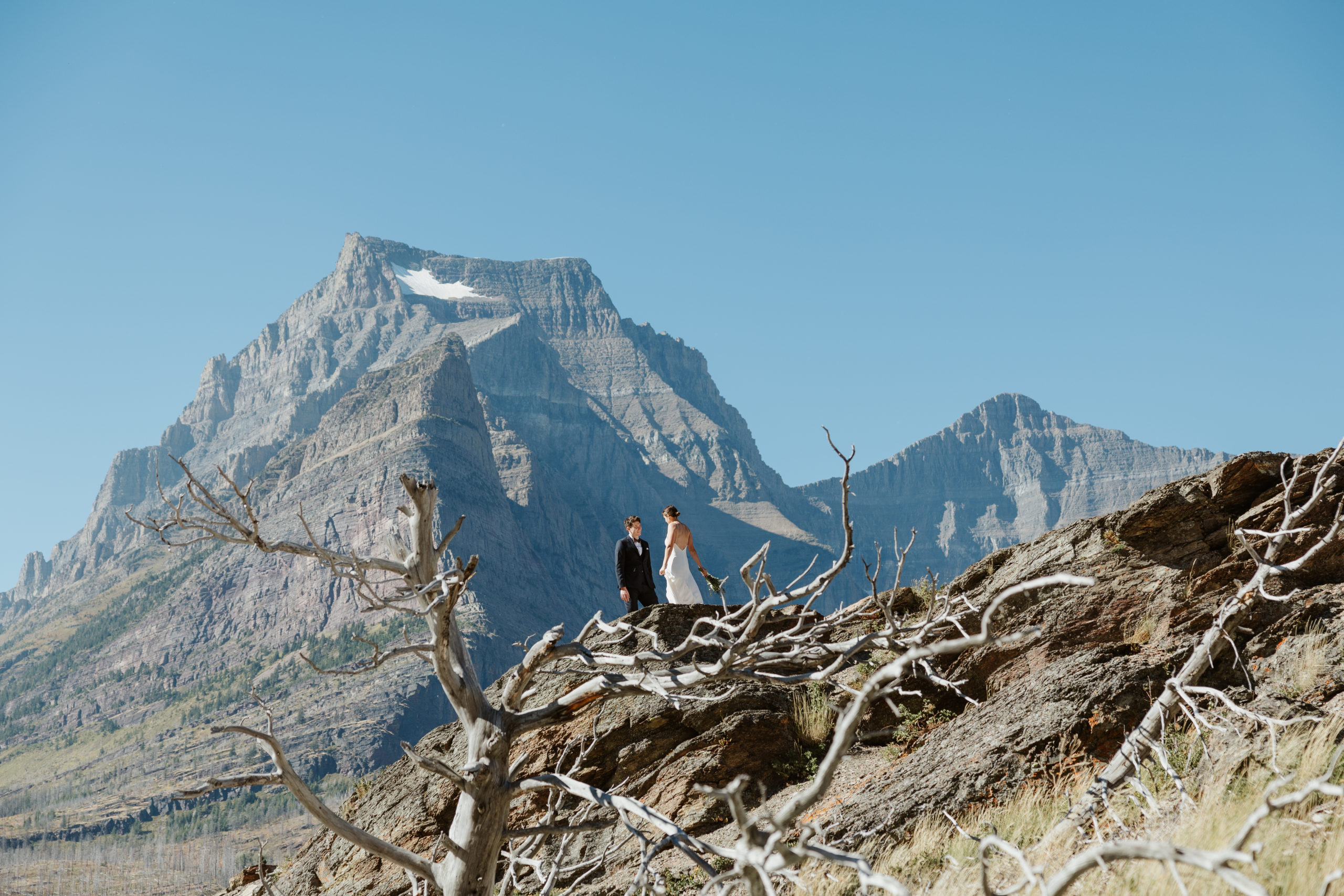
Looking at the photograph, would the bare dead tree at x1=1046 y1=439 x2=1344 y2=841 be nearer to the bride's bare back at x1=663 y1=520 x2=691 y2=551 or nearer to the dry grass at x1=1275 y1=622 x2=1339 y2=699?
the dry grass at x1=1275 y1=622 x2=1339 y2=699

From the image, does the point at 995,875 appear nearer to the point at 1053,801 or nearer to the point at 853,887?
the point at 853,887

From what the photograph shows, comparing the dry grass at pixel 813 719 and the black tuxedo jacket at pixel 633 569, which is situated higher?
the black tuxedo jacket at pixel 633 569

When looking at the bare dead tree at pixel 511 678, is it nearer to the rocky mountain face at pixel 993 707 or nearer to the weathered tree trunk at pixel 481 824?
the weathered tree trunk at pixel 481 824

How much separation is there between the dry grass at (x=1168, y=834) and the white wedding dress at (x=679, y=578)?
21.5ft

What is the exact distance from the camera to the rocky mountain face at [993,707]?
8586 mm

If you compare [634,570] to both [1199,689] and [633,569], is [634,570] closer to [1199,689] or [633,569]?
[633,569]

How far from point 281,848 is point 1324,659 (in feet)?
485

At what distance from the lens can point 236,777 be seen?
6230 mm

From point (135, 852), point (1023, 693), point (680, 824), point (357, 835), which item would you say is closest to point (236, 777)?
point (357, 835)

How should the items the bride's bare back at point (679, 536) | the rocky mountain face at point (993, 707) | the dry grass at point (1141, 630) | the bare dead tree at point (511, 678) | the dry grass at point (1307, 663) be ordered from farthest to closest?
the bride's bare back at point (679, 536)
the dry grass at point (1141, 630)
the rocky mountain face at point (993, 707)
the dry grass at point (1307, 663)
the bare dead tree at point (511, 678)

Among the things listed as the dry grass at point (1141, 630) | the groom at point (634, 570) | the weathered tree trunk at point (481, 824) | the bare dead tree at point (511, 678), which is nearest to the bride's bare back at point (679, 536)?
the groom at point (634, 570)


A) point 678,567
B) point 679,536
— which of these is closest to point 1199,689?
point 679,536

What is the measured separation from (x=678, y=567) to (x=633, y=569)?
854 mm

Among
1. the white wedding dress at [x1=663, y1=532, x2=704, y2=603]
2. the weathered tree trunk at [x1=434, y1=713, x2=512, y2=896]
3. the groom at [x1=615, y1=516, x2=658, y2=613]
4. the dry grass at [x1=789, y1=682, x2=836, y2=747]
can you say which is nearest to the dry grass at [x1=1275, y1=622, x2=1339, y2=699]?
the dry grass at [x1=789, y1=682, x2=836, y2=747]
